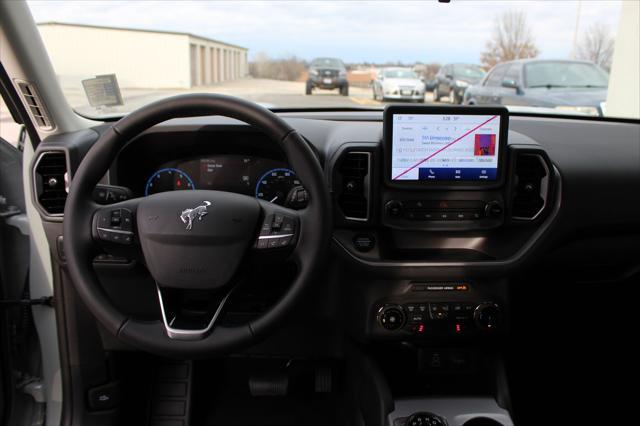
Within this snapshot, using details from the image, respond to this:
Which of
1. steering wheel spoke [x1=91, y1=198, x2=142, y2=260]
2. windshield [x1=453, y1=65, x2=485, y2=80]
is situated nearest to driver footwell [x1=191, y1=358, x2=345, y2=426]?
steering wheel spoke [x1=91, y1=198, x2=142, y2=260]

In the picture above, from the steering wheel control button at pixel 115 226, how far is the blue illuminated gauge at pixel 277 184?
59 centimetres

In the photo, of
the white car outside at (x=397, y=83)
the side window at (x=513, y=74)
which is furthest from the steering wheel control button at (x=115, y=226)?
the side window at (x=513, y=74)

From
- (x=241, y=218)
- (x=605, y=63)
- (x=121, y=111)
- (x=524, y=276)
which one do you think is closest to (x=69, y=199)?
(x=241, y=218)

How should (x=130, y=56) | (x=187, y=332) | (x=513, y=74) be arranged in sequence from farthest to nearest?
1. (x=513, y=74)
2. (x=130, y=56)
3. (x=187, y=332)

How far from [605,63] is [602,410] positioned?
2.25 m

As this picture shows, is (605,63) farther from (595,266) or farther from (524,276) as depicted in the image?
(524,276)

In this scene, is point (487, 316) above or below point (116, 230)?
below

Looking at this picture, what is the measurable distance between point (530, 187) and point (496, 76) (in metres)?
3.60

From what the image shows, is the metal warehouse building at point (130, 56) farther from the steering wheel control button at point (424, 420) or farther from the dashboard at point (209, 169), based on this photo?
the steering wheel control button at point (424, 420)

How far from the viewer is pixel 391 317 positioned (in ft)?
6.64

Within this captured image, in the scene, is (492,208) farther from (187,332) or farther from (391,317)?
(187,332)

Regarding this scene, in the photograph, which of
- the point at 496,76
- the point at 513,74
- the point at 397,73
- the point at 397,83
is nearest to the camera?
the point at 397,73

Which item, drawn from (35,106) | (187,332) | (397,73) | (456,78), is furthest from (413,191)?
(456,78)

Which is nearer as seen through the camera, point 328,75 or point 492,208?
point 492,208
